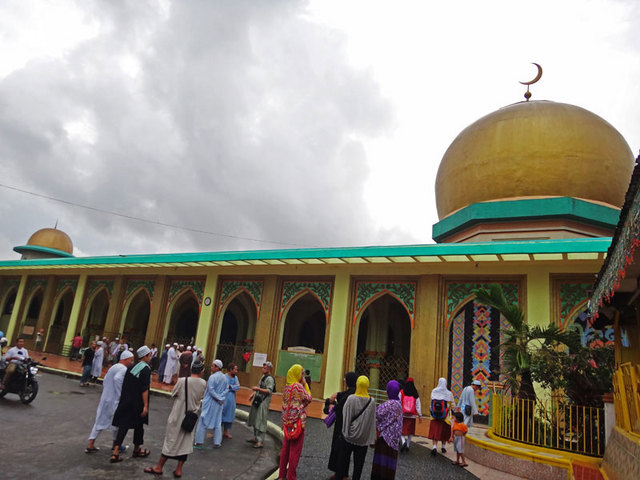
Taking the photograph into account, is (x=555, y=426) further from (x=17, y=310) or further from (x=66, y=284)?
(x=17, y=310)

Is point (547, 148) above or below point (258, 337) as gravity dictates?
above

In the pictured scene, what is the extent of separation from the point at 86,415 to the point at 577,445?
304 inches

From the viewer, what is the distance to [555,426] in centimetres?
690

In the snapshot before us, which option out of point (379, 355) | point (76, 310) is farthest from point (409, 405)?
point (76, 310)

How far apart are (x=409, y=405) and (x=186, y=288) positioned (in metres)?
10.7

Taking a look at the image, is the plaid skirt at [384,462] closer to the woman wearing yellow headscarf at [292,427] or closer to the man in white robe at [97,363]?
the woman wearing yellow headscarf at [292,427]

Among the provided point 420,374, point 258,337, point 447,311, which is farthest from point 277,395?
point 447,311

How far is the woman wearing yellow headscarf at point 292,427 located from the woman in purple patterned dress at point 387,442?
80 cm

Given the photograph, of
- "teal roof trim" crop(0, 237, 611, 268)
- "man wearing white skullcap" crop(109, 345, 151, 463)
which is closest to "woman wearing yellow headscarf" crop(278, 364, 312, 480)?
"man wearing white skullcap" crop(109, 345, 151, 463)

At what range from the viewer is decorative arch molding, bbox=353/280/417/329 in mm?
11969

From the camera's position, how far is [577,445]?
6.40m

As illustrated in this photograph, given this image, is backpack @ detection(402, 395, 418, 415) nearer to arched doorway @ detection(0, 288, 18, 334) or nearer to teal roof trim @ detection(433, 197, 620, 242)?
teal roof trim @ detection(433, 197, 620, 242)

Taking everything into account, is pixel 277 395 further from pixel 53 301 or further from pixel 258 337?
pixel 53 301

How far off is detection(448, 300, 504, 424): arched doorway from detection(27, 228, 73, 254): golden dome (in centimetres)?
2795
